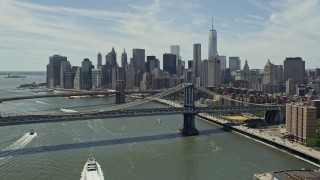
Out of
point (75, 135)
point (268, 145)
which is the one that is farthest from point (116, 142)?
point (268, 145)

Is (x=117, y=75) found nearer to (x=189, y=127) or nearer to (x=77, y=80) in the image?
(x=77, y=80)

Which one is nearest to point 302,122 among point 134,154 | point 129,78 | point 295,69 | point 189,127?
point 189,127

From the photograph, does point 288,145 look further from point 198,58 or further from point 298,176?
point 198,58

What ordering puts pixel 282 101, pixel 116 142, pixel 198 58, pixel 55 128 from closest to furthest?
pixel 116 142
pixel 55 128
pixel 282 101
pixel 198 58

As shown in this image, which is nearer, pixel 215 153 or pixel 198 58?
pixel 215 153

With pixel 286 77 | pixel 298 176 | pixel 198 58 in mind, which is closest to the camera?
pixel 298 176

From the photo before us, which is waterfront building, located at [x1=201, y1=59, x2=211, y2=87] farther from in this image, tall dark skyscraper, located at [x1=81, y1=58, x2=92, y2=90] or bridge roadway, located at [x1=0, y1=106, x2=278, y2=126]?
bridge roadway, located at [x1=0, y1=106, x2=278, y2=126]
